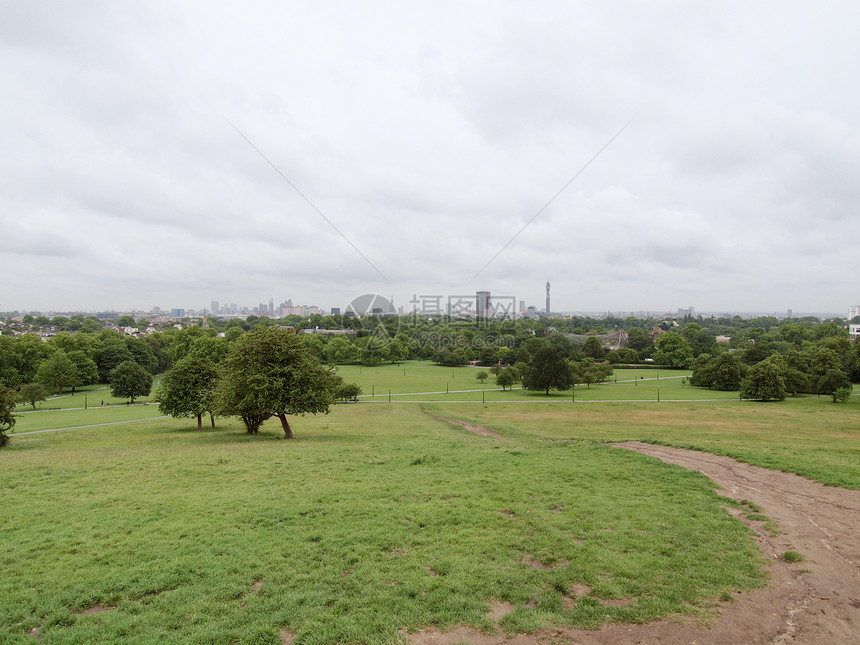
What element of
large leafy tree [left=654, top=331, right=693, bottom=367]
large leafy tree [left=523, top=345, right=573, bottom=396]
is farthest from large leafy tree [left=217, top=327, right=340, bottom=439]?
large leafy tree [left=654, top=331, right=693, bottom=367]

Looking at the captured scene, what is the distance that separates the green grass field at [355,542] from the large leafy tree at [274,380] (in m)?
5.49

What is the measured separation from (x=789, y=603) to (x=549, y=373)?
51.7 metres

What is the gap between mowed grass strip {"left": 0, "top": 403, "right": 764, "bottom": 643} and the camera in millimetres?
5730

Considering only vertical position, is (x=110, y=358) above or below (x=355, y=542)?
below

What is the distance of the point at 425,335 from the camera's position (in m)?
111

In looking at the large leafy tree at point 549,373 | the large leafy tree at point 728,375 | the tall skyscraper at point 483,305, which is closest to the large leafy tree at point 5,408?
the large leafy tree at point 549,373

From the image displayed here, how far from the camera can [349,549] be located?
7.58m

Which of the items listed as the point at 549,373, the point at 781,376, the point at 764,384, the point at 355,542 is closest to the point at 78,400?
the point at 549,373

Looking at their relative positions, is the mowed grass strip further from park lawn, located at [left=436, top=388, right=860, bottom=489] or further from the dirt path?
the dirt path

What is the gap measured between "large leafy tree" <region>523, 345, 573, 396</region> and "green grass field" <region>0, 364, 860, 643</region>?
41.1m

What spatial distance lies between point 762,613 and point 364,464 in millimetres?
10701

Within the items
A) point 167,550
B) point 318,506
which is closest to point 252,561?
point 167,550

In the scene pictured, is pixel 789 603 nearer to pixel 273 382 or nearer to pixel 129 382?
pixel 273 382

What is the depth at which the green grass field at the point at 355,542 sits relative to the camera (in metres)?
5.76
